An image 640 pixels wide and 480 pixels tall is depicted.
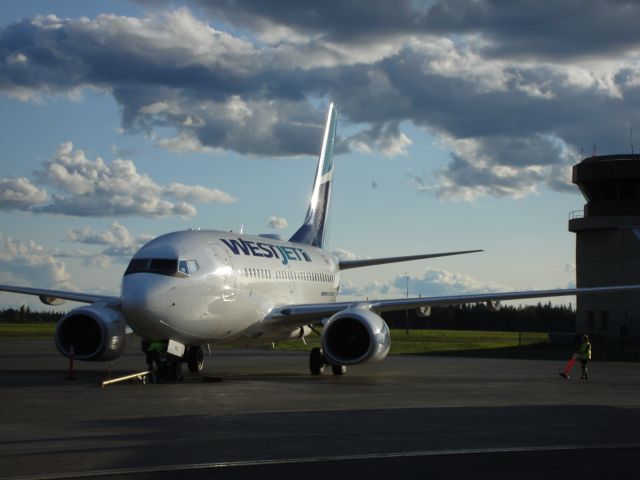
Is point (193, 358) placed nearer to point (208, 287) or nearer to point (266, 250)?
point (266, 250)

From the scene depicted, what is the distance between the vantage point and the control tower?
52469 mm

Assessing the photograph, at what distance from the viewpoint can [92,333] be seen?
24500 mm

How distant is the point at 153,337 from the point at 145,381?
1.03 meters

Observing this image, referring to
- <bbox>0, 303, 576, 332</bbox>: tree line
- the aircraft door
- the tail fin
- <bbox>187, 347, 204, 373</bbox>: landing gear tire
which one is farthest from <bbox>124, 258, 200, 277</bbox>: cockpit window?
<bbox>0, 303, 576, 332</bbox>: tree line

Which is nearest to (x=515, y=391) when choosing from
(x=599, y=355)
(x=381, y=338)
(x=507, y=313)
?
(x=381, y=338)

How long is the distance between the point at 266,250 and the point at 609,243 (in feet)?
105

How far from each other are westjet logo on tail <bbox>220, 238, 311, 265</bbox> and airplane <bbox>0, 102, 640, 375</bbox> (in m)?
0.05

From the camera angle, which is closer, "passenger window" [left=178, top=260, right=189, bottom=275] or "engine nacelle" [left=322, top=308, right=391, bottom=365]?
"passenger window" [left=178, top=260, right=189, bottom=275]

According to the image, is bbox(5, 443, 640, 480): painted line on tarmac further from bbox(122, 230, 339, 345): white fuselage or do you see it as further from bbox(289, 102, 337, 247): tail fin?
bbox(289, 102, 337, 247): tail fin

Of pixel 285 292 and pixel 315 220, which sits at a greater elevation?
pixel 315 220

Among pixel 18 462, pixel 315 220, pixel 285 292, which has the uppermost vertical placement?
pixel 315 220

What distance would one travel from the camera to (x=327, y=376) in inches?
1033

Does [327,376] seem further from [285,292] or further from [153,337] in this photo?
[153,337]

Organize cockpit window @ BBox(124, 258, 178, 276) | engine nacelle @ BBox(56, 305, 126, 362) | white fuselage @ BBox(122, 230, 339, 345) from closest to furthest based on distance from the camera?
1. white fuselage @ BBox(122, 230, 339, 345)
2. cockpit window @ BBox(124, 258, 178, 276)
3. engine nacelle @ BBox(56, 305, 126, 362)
